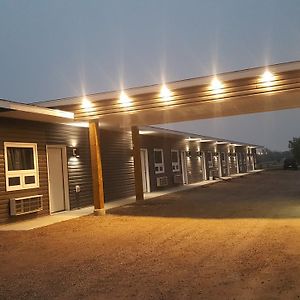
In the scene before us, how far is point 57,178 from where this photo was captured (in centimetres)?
1406

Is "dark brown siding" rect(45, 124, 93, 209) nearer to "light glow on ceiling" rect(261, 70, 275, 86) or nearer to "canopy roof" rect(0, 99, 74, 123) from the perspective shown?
"canopy roof" rect(0, 99, 74, 123)

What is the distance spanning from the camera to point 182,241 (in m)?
7.82

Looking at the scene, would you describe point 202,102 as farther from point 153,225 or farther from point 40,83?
point 40,83

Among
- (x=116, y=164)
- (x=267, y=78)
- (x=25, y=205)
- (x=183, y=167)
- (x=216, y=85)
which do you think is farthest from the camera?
(x=183, y=167)

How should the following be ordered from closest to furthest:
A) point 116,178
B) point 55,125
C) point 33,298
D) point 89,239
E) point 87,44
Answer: point 33,298 < point 89,239 < point 55,125 < point 116,178 < point 87,44

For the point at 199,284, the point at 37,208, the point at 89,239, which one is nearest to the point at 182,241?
the point at 89,239

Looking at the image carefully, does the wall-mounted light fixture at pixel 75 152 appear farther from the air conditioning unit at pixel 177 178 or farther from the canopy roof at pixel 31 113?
the air conditioning unit at pixel 177 178

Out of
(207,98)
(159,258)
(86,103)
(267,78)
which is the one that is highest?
(86,103)

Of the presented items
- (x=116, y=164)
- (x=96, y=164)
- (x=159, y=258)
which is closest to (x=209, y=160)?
(x=116, y=164)

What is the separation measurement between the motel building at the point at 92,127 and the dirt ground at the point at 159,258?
1.96 meters

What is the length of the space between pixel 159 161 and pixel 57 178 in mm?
9372

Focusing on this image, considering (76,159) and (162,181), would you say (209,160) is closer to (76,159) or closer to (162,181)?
(162,181)

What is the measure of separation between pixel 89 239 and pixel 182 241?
192 centimetres

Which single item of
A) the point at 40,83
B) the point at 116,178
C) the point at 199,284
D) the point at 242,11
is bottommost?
the point at 199,284
